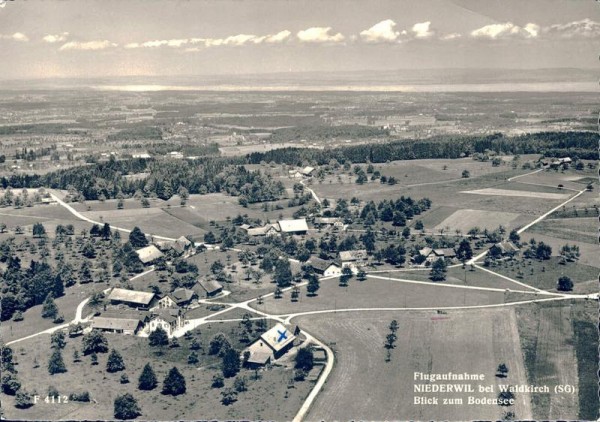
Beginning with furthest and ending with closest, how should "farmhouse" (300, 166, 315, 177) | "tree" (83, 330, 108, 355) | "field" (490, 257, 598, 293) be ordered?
"farmhouse" (300, 166, 315, 177) → "field" (490, 257, 598, 293) → "tree" (83, 330, 108, 355)

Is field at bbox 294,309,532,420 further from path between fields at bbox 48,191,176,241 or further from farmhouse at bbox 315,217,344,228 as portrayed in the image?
path between fields at bbox 48,191,176,241

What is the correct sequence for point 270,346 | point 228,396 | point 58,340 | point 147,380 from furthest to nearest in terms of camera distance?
point 58,340 < point 270,346 < point 147,380 < point 228,396

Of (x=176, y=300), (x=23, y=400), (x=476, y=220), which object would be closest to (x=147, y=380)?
(x=23, y=400)

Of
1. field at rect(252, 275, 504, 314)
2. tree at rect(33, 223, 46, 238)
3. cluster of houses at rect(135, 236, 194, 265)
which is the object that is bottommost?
field at rect(252, 275, 504, 314)

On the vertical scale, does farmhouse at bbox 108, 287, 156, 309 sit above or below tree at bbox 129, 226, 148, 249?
below

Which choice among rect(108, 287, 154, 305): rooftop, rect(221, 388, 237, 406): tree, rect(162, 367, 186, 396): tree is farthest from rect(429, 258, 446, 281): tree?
rect(162, 367, 186, 396): tree

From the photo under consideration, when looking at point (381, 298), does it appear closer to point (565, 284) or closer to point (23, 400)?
point (565, 284)

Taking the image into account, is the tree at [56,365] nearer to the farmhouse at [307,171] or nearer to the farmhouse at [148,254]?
the farmhouse at [148,254]
